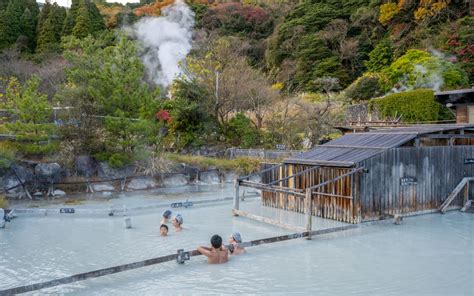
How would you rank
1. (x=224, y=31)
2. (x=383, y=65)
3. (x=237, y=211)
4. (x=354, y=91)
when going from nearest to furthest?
(x=237, y=211)
(x=354, y=91)
(x=383, y=65)
(x=224, y=31)

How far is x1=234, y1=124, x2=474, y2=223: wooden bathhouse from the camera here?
12625mm

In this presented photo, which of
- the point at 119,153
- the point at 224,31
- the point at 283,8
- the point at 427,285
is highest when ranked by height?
the point at 283,8

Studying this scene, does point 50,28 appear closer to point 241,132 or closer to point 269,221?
point 241,132

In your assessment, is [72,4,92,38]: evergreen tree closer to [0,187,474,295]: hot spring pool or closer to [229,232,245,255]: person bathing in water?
[0,187,474,295]: hot spring pool

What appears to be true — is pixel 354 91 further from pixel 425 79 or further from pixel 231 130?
pixel 231 130

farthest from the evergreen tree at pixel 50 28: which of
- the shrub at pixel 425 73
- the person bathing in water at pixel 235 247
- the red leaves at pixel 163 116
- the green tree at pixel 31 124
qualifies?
the person bathing in water at pixel 235 247

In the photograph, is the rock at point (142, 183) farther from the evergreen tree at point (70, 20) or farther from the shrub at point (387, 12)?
the shrub at point (387, 12)

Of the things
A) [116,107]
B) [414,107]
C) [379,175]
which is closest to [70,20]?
[116,107]

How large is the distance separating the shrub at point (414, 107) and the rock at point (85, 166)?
18.2 meters

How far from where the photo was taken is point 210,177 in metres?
23.0

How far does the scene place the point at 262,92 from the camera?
29.7m

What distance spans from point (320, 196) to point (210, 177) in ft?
33.8

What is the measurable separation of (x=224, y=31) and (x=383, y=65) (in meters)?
19.6

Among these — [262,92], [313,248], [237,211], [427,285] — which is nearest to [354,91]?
[262,92]
